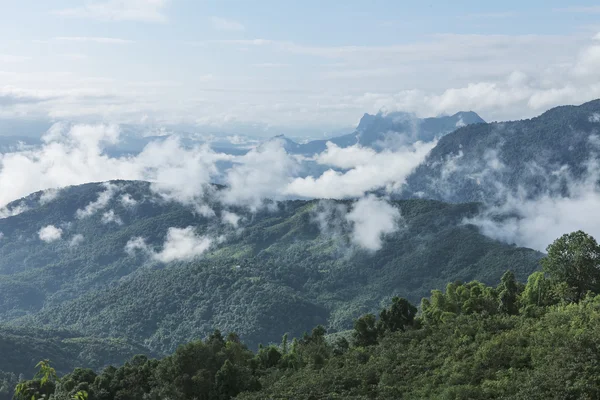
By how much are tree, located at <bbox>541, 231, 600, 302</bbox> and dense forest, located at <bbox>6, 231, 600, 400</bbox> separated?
121 millimetres

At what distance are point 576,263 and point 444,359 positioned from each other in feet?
89.8

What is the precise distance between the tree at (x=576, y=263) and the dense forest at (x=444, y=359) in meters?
0.12

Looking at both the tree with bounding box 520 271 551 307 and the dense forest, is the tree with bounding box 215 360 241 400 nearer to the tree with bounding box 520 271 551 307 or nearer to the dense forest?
the dense forest

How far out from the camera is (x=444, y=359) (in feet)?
170

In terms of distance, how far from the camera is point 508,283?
8175 cm

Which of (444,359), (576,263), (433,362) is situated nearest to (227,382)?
(433,362)

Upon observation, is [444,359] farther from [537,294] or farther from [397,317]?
[397,317]

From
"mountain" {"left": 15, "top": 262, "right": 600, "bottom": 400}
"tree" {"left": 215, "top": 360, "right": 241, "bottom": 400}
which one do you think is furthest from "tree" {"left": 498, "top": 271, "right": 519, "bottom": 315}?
"tree" {"left": 215, "top": 360, "right": 241, "bottom": 400}

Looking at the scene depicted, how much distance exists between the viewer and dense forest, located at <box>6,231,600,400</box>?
4003 centimetres

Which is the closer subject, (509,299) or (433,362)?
(433,362)

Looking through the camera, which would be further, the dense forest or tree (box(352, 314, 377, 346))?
tree (box(352, 314, 377, 346))

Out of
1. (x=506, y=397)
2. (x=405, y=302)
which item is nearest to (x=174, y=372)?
(x=405, y=302)

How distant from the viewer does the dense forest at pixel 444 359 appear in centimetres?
4003

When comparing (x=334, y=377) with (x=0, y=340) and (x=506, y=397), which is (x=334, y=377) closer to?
(x=506, y=397)
